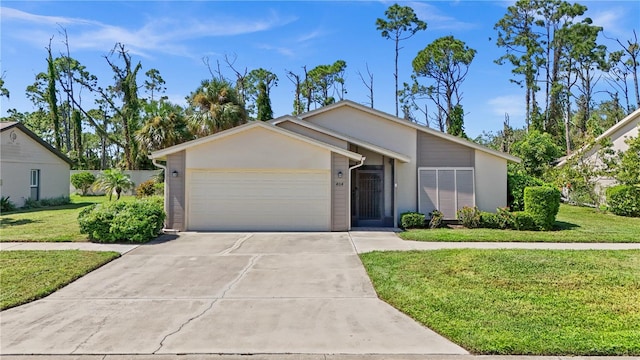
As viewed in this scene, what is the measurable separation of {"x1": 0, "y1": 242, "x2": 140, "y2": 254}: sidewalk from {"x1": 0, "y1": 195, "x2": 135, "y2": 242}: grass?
402mm

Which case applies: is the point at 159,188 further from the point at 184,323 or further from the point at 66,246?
the point at 184,323

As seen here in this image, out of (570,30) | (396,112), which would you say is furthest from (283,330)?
(570,30)

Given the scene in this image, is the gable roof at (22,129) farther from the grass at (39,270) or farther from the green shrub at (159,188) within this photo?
the grass at (39,270)

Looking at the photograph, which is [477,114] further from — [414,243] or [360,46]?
[414,243]

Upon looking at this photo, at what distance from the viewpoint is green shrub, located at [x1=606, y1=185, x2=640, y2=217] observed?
53.3ft

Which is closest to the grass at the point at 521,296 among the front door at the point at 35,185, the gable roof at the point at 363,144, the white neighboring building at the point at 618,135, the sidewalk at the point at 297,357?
the sidewalk at the point at 297,357

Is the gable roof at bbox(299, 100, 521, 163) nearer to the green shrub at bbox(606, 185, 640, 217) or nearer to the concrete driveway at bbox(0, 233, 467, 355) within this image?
the green shrub at bbox(606, 185, 640, 217)

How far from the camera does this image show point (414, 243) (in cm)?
1056

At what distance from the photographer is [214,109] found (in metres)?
23.9

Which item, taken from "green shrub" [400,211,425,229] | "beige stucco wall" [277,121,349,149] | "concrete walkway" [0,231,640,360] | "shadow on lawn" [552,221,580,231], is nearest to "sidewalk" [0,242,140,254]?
"concrete walkway" [0,231,640,360]

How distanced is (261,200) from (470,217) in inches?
290

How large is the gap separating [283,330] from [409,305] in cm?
194

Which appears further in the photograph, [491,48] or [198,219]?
[491,48]

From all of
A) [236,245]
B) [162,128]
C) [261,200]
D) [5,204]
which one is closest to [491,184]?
[261,200]
